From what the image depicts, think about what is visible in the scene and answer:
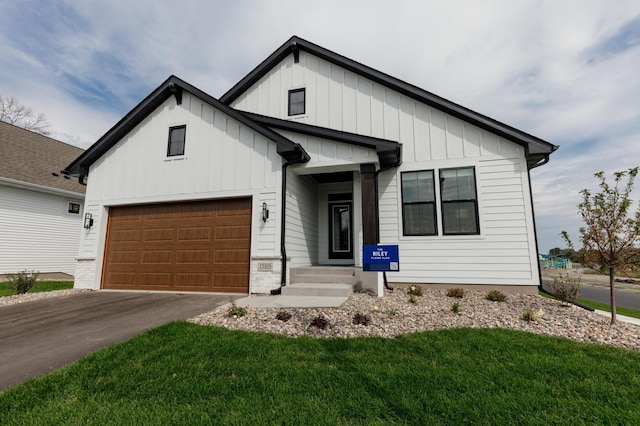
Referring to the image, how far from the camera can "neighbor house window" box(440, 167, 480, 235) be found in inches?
301

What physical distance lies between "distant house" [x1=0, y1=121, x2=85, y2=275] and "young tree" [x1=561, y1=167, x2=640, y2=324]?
60.1ft

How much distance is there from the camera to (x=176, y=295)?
7.23 m

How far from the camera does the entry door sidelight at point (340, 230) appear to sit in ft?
32.0

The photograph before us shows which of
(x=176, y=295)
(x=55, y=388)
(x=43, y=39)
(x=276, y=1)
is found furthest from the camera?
(x=43, y=39)

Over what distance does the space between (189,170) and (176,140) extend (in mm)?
1130

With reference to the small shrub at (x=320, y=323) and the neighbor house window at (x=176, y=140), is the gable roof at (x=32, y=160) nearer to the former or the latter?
the neighbor house window at (x=176, y=140)

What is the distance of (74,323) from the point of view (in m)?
4.91

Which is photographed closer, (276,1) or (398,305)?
(398,305)

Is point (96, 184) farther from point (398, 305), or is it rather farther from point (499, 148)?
point (499, 148)

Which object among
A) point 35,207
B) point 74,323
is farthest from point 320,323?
point 35,207

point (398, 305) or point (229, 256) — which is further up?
point (229, 256)

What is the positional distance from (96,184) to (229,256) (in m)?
5.26

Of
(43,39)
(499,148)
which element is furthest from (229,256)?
(43,39)

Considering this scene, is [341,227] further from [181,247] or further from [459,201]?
[181,247]
